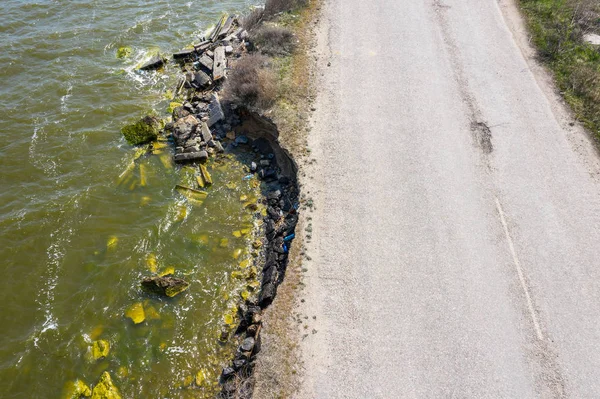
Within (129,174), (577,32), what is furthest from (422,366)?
(577,32)

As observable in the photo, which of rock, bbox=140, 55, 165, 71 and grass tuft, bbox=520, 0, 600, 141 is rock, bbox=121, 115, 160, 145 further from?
grass tuft, bbox=520, 0, 600, 141

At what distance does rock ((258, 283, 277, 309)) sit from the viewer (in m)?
11.6

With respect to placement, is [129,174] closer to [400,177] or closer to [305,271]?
[305,271]

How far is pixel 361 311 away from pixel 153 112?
12.7 metres

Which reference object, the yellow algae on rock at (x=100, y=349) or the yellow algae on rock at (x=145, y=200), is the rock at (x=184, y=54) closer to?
the yellow algae on rock at (x=145, y=200)

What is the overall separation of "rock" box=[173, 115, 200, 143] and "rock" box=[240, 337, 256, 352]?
858 centimetres

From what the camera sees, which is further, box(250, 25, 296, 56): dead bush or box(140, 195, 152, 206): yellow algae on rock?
box(250, 25, 296, 56): dead bush

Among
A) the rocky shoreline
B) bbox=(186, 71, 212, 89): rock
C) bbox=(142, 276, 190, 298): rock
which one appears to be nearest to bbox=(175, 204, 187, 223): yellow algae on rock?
the rocky shoreline

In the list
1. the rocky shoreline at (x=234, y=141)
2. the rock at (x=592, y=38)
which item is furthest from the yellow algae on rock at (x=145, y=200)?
the rock at (x=592, y=38)

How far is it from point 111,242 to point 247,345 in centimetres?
589

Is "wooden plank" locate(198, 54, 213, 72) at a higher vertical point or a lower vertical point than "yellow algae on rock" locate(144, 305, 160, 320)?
higher

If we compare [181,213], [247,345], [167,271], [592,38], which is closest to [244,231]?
[181,213]

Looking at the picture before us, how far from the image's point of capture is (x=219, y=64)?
19.3 metres

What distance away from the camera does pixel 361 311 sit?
34.5 feet
